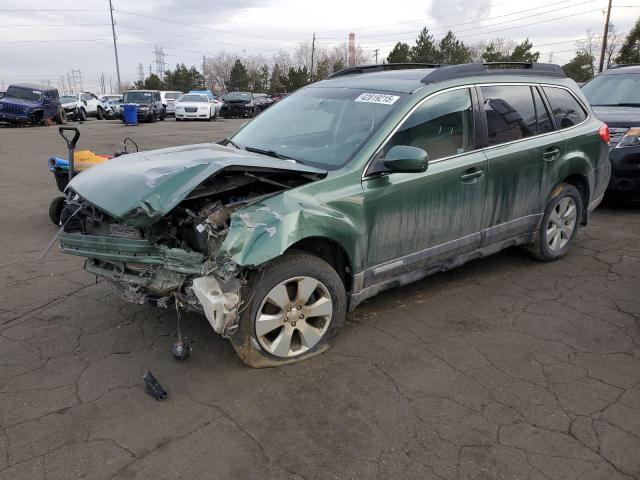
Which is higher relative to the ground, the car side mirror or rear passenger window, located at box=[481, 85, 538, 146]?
rear passenger window, located at box=[481, 85, 538, 146]

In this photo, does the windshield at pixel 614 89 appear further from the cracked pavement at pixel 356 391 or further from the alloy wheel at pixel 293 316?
the alloy wheel at pixel 293 316

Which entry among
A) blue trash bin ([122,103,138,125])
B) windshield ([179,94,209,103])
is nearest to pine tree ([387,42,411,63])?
windshield ([179,94,209,103])

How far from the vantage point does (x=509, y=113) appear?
14.5 ft

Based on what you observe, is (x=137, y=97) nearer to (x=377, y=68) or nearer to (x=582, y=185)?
(x=377, y=68)

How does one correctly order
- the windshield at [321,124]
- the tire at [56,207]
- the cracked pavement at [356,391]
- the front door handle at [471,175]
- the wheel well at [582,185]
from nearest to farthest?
the cracked pavement at [356,391] < the windshield at [321,124] < the front door handle at [471,175] < the wheel well at [582,185] < the tire at [56,207]

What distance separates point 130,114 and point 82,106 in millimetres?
7061

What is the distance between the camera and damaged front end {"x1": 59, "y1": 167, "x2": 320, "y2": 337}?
289 cm

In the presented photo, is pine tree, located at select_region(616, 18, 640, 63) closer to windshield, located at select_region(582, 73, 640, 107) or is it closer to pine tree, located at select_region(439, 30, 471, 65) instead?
pine tree, located at select_region(439, 30, 471, 65)

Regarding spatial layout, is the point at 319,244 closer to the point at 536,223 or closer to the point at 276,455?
the point at 276,455

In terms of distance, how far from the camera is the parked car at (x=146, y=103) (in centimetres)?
2766

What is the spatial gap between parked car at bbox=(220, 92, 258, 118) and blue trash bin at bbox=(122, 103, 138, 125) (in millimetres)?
8364

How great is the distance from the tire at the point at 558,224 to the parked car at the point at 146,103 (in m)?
26.0

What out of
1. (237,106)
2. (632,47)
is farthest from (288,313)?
(632,47)

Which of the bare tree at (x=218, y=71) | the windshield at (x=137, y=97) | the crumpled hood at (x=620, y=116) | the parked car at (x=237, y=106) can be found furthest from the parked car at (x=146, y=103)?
the bare tree at (x=218, y=71)
